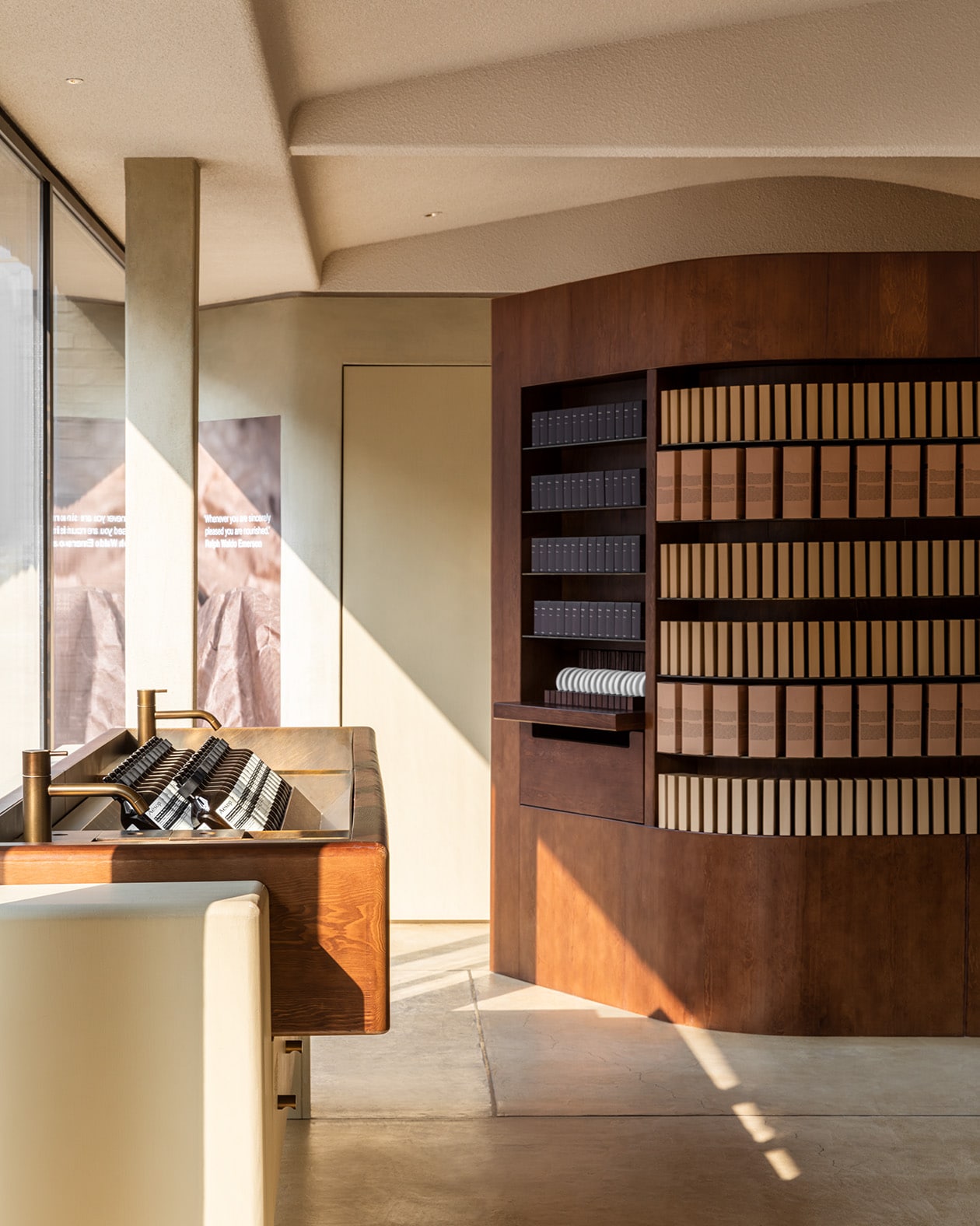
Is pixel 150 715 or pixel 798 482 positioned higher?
pixel 798 482

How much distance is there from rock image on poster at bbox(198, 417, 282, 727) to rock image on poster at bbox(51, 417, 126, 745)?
587 millimetres

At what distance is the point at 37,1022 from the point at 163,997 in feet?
0.73

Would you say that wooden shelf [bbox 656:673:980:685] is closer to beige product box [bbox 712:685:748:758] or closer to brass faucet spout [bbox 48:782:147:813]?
beige product box [bbox 712:685:748:758]

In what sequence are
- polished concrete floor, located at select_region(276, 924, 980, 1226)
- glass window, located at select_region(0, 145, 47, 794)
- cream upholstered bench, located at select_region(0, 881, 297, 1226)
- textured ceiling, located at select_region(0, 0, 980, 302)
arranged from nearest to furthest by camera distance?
cream upholstered bench, located at select_region(0, 881, 297, 1226) → polished concrete floor, located at select_region(276, 924, 980, 1226) → textured ceiling, located at select_region(0, 0, 980, 302) → glass window, located at select_region(0, 145, 47, 794)

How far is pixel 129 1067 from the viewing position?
2146 mm

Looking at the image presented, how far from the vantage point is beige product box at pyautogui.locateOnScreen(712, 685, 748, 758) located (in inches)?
180

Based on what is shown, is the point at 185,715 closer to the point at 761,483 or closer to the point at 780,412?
the point at 761,483

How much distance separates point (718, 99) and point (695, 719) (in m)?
2.22

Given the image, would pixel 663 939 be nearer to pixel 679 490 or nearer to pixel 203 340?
pixel 679 490

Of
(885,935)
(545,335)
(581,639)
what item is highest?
(545,335)

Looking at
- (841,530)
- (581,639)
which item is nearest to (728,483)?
(841,530)

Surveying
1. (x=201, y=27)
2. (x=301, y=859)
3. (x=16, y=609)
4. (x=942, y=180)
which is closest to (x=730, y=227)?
(x=942, y=180)

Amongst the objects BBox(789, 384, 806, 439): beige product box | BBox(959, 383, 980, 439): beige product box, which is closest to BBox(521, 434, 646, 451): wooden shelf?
BBox(789, 384, 806, 439): beige product box

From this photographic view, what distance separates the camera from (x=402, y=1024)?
15.4 ft
